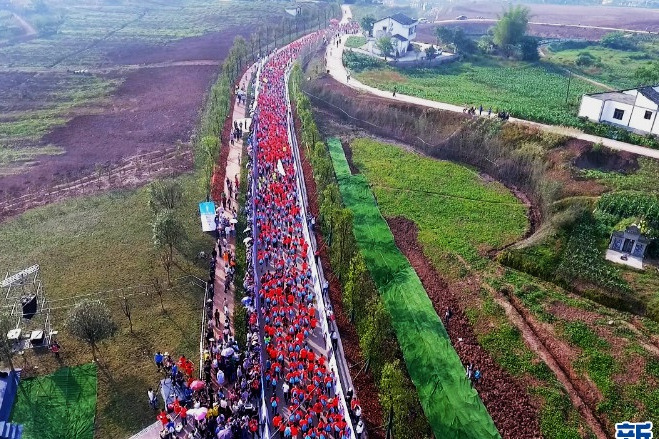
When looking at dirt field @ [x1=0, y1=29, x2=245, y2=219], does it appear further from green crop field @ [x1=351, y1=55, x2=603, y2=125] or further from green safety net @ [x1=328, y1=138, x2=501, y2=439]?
green crop field @ [x1=351, y1=55, x2=603, y2=125]

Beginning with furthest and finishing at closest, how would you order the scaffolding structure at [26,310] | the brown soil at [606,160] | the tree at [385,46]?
the tree at [385,46]
the brown soil at [606,160]
the scaffolding structure at [26,310]

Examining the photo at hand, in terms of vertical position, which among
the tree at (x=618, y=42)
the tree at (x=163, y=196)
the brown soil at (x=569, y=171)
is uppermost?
the tree at (x=618, y=42)

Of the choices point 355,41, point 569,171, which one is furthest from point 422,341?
point 355,41

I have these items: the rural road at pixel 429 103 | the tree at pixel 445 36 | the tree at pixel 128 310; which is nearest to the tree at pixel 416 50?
the tree at pixel 445 36

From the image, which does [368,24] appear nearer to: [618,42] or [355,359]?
[618,42]

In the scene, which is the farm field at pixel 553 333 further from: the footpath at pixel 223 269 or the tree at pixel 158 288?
the tree at pixel 158 288
